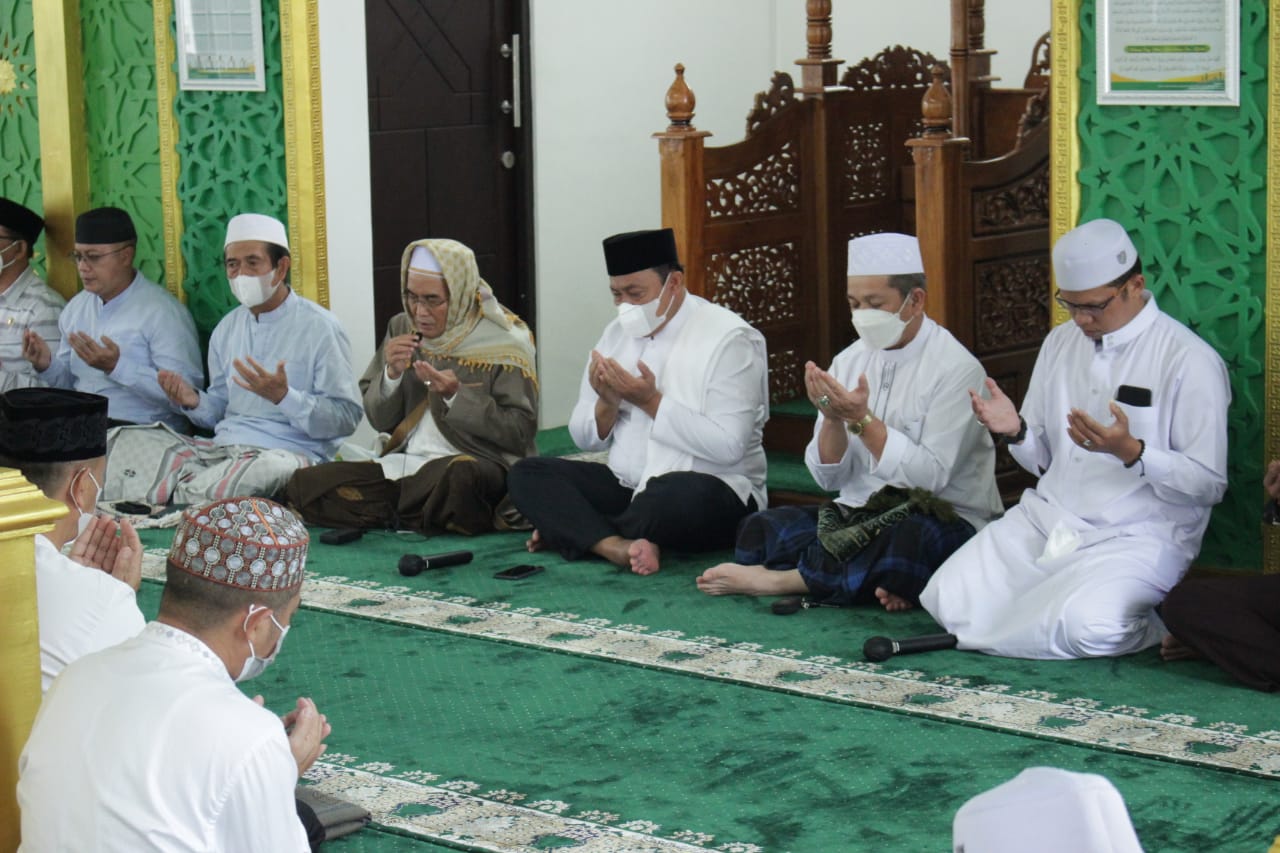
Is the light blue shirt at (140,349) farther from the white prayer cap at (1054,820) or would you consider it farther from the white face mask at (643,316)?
the white prayer cap at (1054,820)

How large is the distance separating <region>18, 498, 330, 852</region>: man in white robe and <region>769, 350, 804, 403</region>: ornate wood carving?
4421mm

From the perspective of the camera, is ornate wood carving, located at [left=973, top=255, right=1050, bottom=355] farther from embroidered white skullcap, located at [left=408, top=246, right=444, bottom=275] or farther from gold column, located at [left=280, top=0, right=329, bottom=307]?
gold column, located at [left=280, top=0, right=329, bottom=307]

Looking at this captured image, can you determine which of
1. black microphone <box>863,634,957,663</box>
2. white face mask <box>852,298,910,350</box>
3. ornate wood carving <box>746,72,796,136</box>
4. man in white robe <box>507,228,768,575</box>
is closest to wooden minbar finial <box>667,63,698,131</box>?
ornate wood carving <box>746,72,796,136</box>

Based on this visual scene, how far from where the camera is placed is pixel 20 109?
711 cm

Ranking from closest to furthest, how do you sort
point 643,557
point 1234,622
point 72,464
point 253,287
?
point 72,464
point 1234,622
point 643,557
point 253,287

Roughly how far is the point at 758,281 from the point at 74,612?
3.93 meters

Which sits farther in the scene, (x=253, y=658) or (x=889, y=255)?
(x=889, y=255)

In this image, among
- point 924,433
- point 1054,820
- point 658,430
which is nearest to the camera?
point 1054,820

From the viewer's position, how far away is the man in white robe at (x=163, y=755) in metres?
2.23

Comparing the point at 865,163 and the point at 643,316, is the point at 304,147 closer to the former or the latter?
the point at 643,316

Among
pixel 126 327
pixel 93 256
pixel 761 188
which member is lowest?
pixel 126 327

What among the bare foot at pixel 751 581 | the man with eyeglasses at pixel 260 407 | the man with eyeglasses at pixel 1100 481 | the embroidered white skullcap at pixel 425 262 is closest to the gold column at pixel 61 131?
the man with eyeglasses at pixel 260 407

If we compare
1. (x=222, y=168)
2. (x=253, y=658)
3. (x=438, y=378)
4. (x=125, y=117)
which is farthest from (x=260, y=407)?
(x=253, y=658)

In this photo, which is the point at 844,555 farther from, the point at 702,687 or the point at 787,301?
the point at 787,301
